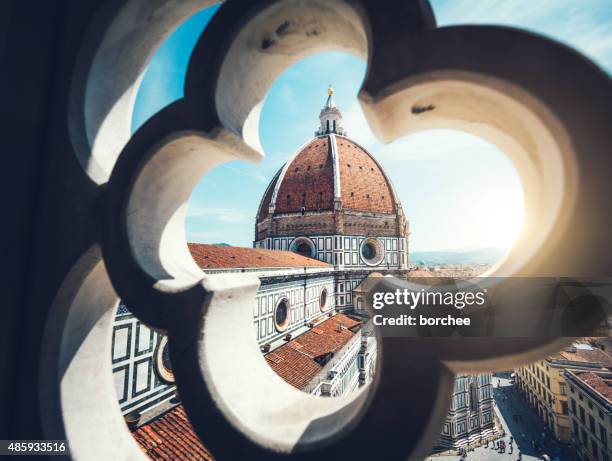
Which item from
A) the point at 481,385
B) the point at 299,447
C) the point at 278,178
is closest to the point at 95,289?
the point at 299,447

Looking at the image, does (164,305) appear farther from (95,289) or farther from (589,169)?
(589,169)

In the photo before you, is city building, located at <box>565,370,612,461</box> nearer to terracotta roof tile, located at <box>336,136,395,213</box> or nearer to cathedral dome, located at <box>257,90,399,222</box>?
cathedral dome, located at <box>257,90,399,222</box>

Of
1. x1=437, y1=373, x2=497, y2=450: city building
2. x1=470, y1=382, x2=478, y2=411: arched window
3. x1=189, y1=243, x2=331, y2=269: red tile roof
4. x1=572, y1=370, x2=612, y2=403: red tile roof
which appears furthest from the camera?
x1=470, y1=382, x2=478, y2=411: arched window

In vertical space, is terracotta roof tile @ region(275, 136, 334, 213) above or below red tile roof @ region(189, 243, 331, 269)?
above

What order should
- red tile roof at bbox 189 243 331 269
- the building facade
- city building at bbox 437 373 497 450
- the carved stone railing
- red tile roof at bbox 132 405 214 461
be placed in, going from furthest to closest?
the building facade
city building at bbox 437 373 497 450
red tile roof at bbox 189 243 331 269
red tile roof at bbox 132 405 214 461
the carved stone railing

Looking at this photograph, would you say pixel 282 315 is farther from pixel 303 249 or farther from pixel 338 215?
pixel 338 215

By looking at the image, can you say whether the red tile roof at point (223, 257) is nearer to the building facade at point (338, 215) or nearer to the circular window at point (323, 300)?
the circular window at point (323, 300)

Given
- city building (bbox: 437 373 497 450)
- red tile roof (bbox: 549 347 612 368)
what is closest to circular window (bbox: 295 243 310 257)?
city building (bbox: 437 373 497 450)
